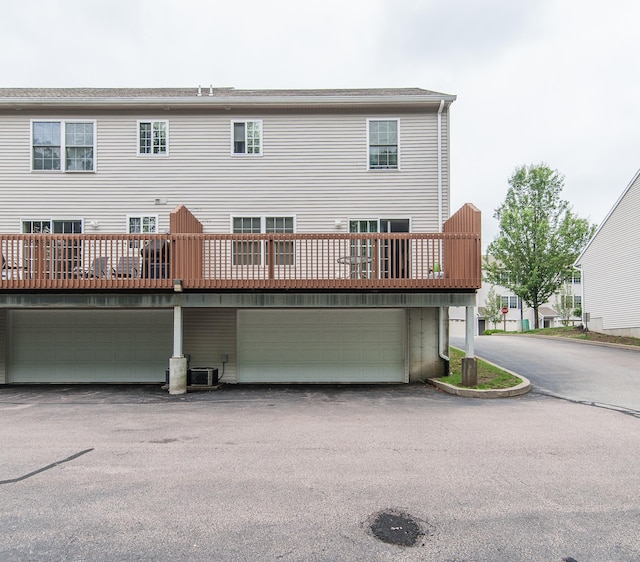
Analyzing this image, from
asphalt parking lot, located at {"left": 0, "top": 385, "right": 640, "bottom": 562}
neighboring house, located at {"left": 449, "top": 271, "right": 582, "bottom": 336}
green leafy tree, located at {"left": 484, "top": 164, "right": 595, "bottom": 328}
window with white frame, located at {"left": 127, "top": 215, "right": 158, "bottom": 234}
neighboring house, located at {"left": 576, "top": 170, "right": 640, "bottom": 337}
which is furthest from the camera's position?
neighboring house, located at {"left": 449, "top": 271, "right": 582, "bottom": 336}

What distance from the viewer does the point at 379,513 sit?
151 inches

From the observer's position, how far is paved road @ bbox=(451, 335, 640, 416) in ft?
31.1

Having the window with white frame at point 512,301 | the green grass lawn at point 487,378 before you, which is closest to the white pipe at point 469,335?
the green grass lawn at point 487,378

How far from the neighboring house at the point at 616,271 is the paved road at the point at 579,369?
114 inches

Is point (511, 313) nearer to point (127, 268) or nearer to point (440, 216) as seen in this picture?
point (440, 216)

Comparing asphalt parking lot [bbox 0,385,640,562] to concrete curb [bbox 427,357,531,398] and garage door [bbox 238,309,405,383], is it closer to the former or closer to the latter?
concrete curb [bbox 427,357,531,398]

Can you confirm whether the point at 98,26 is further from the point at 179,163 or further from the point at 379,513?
the point at 379,513

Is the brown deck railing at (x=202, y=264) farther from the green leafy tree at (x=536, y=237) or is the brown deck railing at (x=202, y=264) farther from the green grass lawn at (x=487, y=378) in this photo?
the green leafy tree at (x=536, y=237)

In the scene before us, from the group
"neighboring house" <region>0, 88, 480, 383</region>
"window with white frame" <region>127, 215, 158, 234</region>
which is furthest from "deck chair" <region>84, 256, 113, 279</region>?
"window with white frame" <region>127, 215, 158, 234</region>

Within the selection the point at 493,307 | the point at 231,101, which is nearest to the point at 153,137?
the point at 231,101

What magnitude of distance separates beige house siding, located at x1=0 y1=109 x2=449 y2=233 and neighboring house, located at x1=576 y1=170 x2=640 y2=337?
39.1 ft

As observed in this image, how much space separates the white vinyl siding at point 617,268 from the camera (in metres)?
18.8

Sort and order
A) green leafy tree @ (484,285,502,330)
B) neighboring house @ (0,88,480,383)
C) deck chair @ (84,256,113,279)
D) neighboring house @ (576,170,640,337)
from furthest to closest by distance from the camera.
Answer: green leafy tree @ (484,285,502,330) < neighboring house @ (576,170,640,337) < neighboring house @ (0,88,480,383) < deck chair @ (84,256,113,279)

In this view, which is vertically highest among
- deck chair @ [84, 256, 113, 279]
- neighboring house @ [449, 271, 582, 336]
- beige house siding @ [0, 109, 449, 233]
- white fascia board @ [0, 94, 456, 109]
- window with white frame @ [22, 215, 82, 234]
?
white fascia board @ [0, 94, 456, 109]
